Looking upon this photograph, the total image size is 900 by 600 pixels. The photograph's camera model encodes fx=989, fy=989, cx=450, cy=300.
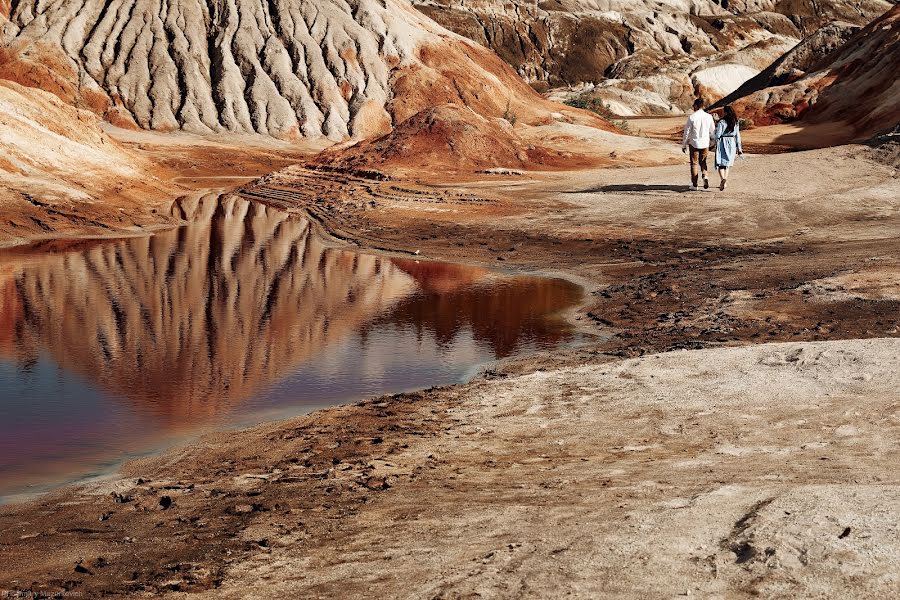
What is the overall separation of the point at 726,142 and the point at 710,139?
43 centimetres

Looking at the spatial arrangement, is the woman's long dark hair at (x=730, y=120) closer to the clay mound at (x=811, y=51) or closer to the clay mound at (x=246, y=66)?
the clay mound at (x=246, y=66)

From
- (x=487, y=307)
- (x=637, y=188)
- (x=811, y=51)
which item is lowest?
(x=487, y=307)

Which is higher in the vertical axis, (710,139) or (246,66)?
(246,66)

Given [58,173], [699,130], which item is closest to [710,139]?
[699,130]

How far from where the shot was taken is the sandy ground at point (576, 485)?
4.90 metres

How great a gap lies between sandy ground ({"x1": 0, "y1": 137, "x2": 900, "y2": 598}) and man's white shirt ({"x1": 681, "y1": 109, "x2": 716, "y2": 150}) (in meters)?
7.51

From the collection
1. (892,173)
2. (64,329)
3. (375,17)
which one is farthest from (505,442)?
(375,17)

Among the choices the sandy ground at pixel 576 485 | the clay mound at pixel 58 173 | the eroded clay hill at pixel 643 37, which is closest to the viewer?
the sandy ground at pixel 576 485

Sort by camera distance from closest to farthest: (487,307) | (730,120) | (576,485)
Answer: (576,485), (487,307), (730,120)

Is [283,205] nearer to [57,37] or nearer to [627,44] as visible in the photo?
[57,37]

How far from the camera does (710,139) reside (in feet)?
72.8

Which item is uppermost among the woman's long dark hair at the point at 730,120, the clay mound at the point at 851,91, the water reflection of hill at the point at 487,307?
the clay mound at the point at 851,91

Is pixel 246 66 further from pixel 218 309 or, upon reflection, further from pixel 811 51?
pixel 218 309

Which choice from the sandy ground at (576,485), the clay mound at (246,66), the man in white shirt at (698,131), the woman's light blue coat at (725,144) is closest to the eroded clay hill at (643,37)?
the clay mound at (246,66)
